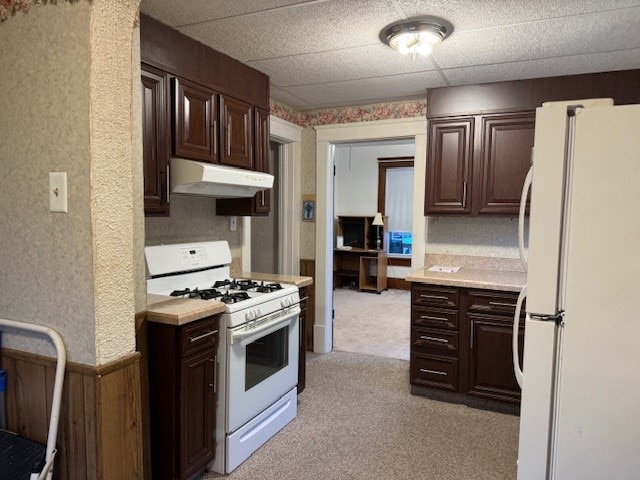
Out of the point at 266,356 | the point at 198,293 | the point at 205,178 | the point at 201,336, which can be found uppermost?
the point at 205,178

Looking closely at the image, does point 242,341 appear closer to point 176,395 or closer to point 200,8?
point 176,395

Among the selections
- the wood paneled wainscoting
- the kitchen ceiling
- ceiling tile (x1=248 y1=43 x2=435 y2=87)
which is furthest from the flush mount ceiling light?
the wood paneled wainscoting

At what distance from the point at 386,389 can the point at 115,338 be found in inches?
91.8

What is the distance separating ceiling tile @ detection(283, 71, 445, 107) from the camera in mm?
3168

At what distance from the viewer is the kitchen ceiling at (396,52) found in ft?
6.72

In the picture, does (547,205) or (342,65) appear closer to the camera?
(547,205)

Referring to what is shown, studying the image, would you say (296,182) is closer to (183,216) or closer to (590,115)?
(183,216)

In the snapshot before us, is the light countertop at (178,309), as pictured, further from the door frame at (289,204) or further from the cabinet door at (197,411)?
the door frame at (289,204)

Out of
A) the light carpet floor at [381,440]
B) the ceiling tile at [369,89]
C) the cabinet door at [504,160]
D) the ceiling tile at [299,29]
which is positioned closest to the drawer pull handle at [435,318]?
the light carpet floor at [381,440]

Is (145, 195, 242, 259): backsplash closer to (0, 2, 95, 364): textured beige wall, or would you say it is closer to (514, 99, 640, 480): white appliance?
(0, 2, 95, 364): textured beige wall

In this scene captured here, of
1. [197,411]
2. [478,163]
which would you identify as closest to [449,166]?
[478,163]

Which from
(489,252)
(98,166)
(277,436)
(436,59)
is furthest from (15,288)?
(489,252)

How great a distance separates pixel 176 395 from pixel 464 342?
1.96m

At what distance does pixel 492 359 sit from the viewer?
9.63 ft
